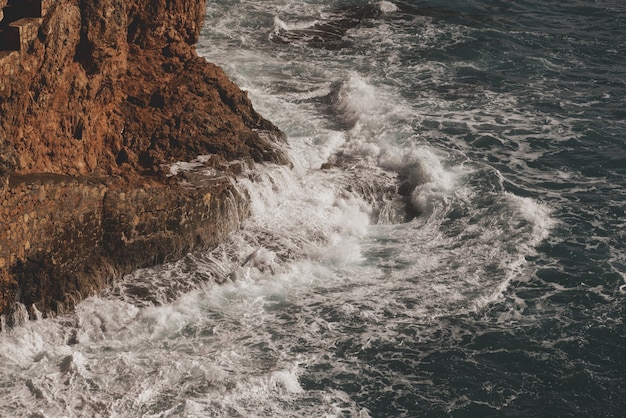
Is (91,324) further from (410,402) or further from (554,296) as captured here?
(554,296)

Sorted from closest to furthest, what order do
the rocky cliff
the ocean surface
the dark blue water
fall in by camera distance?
the ocean surface → the dark blue water → the rocky cliff

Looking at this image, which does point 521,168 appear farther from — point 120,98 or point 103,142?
point 103,142

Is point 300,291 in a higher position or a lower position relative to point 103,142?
lower

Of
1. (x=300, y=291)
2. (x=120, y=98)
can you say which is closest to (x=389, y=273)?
(x=300, y=291)

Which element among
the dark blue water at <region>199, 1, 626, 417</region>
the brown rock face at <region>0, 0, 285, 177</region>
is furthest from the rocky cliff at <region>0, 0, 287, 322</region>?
the dark blue water at <region>199, 1, 626, 417</region>

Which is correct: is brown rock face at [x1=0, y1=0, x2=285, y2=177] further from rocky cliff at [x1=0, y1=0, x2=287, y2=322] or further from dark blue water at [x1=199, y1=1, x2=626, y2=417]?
dark blue water at [x1=199, y1=1, x2=626, y2=417]

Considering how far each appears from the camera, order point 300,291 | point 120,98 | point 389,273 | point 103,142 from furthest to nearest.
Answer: point 120,98 → point 389,273 → point 103,142 → point 300,291

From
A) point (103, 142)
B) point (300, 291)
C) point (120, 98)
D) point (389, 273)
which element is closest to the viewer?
point (300, 291)
